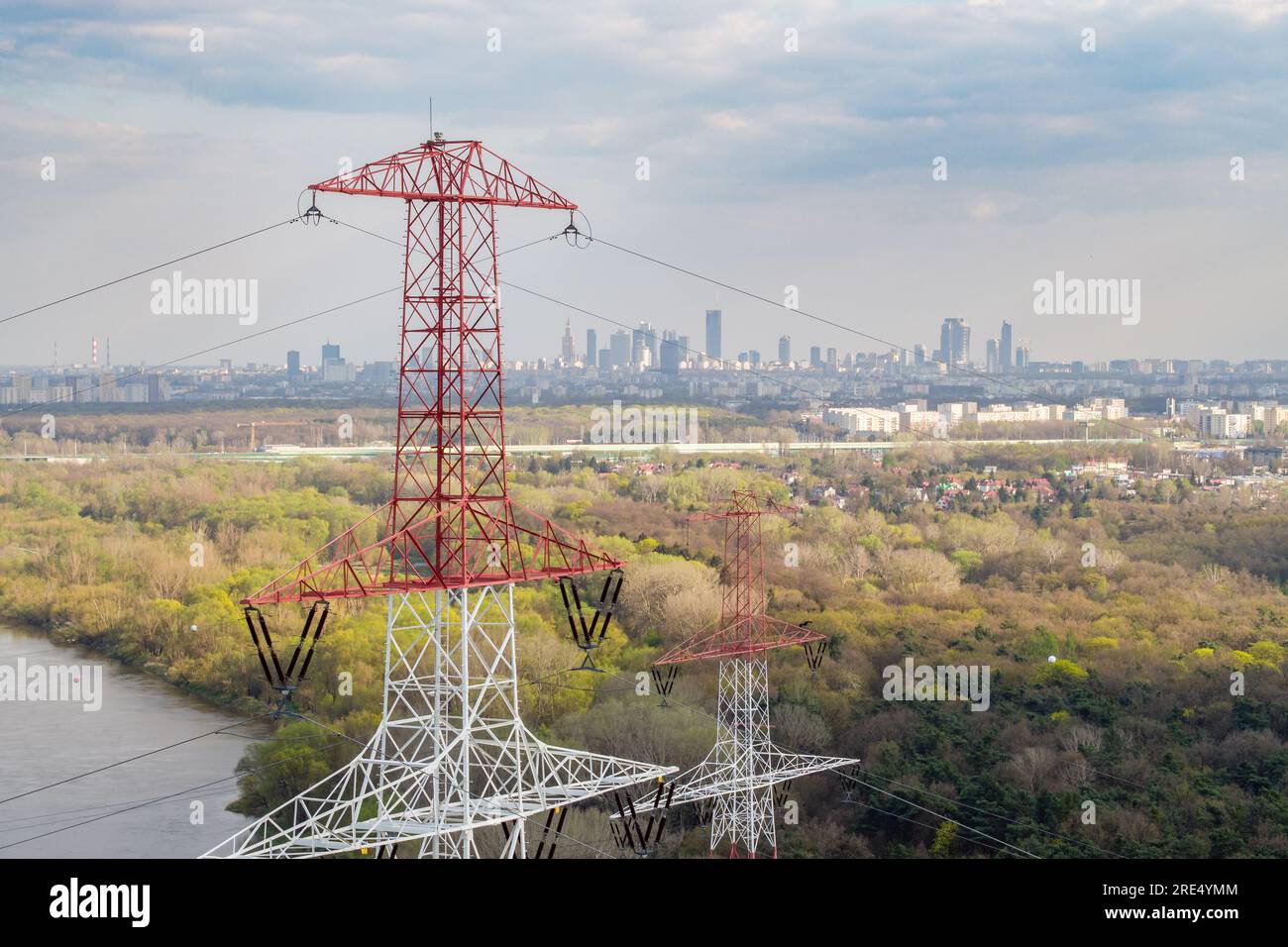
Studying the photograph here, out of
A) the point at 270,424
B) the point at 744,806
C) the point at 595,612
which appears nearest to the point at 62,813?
the point at 595,612

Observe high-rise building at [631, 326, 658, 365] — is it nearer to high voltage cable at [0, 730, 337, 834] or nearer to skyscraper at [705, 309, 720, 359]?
skyscraper at [705, 309, 720, 359]

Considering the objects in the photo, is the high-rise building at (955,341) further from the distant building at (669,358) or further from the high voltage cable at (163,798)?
the high voltage cable at (163,798)

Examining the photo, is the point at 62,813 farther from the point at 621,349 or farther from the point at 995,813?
the point at 621,349

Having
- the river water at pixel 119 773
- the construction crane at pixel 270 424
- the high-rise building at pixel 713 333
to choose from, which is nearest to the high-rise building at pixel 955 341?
the high-rise building at pixel 713 333

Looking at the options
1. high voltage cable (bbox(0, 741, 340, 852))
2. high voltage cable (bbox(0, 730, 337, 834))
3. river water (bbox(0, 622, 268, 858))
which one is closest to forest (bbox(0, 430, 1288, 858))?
high voltage cable (bbox(0, 741, 340, 852))
